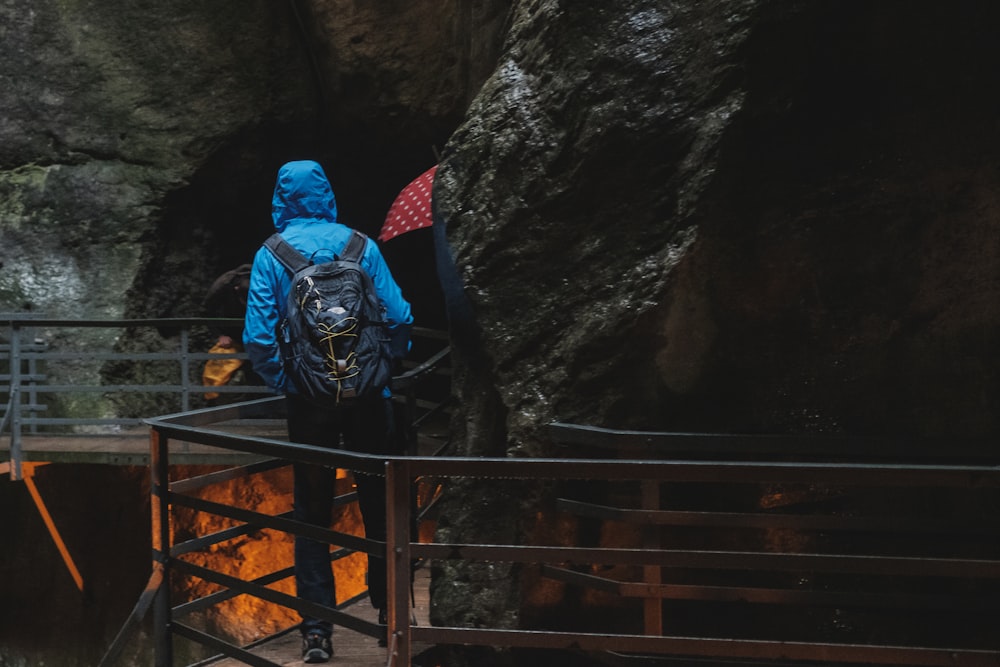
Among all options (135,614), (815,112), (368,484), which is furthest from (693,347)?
(135,614)

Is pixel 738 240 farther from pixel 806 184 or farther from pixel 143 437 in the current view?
pixel 143 437

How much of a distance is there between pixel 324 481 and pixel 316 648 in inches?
28.2

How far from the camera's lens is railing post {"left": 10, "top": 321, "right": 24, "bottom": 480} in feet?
29.4

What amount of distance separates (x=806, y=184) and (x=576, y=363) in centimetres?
123

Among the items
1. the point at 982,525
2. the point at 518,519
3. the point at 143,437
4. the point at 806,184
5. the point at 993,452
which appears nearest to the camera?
the point at 982,525

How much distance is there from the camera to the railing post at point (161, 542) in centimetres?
440

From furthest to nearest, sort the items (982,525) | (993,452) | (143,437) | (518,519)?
1. (143,437)
2. (518,519)
3. (993,452)
4. (982,525)

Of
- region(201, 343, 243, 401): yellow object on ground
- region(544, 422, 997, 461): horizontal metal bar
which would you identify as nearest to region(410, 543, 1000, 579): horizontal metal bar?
region(544, 422, 997, 461): horizontal metal bar

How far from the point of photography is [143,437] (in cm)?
996

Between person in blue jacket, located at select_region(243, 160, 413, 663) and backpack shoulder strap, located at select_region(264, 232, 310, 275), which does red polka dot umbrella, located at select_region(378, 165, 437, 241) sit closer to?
person in blue jacket, located at select_region(243, 160, 413, 663)

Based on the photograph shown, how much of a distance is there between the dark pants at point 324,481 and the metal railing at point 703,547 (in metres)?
0.25

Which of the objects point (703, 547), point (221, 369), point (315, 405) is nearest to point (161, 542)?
point (315, 405)

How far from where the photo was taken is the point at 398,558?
353cm

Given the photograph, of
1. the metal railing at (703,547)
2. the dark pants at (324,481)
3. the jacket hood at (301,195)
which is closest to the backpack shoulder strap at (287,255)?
the jacket hood at (301,195)
